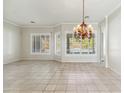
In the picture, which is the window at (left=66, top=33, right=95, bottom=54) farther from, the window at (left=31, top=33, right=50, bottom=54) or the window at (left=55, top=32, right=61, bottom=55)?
the window at (left=31, top=33, right=50, bottom=54)

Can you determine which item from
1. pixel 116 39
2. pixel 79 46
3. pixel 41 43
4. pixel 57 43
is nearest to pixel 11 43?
pixel 41 43

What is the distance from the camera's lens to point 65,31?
11.7m

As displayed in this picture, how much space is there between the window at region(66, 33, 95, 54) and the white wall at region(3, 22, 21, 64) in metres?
4.04

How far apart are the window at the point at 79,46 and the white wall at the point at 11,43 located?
4.04 m

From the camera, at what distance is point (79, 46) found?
11.8 meters

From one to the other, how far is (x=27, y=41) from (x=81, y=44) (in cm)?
474

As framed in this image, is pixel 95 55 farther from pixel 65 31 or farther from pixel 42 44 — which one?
pixel 42 44

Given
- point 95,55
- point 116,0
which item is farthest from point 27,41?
point 116,0

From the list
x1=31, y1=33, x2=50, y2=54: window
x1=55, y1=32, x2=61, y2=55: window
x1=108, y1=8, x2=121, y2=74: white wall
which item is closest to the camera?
x1=108, y1=8, x2=121, y2=74: white wall

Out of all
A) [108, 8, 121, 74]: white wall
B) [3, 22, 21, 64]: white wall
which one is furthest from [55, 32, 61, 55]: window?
[108, 8, 121, 74]: white wall

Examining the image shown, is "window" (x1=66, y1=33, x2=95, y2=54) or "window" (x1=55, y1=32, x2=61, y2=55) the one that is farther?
"window" (x1=55, y1=32, x2=61, y2=55)

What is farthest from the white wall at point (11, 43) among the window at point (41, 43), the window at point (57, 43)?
the window at point (57, 43)

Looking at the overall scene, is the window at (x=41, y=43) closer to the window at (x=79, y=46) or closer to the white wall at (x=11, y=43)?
the white wall at (x=11, y=43)

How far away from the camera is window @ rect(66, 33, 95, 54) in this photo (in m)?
11.7
